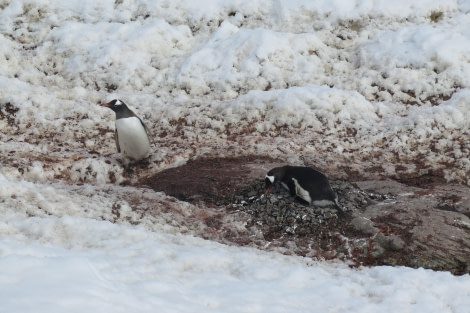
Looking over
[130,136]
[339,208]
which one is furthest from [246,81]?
[339,208]

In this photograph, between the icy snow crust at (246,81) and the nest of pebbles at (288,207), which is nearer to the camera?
the nest of pebbles at (288,207)

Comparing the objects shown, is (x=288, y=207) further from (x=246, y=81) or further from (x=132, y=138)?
(x=246, y=81)

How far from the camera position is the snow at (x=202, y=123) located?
5020 millimetres

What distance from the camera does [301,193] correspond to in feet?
25.5

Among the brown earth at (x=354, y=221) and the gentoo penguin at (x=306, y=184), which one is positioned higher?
the gentoo penguin at (x=306, y=184)

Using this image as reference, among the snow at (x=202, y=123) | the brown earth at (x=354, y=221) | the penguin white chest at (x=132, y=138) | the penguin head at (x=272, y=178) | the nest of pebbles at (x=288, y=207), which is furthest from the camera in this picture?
the penguin white chest at (x=132, y=138)

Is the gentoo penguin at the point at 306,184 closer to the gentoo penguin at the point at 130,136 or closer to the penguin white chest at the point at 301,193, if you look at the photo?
the penguin white chest at the point at 301,193

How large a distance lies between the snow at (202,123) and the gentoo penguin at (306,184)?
4.20 feet

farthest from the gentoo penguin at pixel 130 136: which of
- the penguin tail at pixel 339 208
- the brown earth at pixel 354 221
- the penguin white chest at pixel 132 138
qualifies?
the penguin tail at pixel 339 208

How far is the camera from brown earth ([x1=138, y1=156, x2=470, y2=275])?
6.84m

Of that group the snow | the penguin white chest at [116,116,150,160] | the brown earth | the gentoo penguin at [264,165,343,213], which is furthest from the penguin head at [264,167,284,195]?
the penguin white chest at [116,116,150,160]

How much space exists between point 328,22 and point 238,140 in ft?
18.0

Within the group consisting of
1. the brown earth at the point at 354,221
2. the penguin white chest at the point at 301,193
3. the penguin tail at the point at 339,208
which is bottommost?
the brown earth at the point at 354,221

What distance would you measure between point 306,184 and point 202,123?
155 inches
